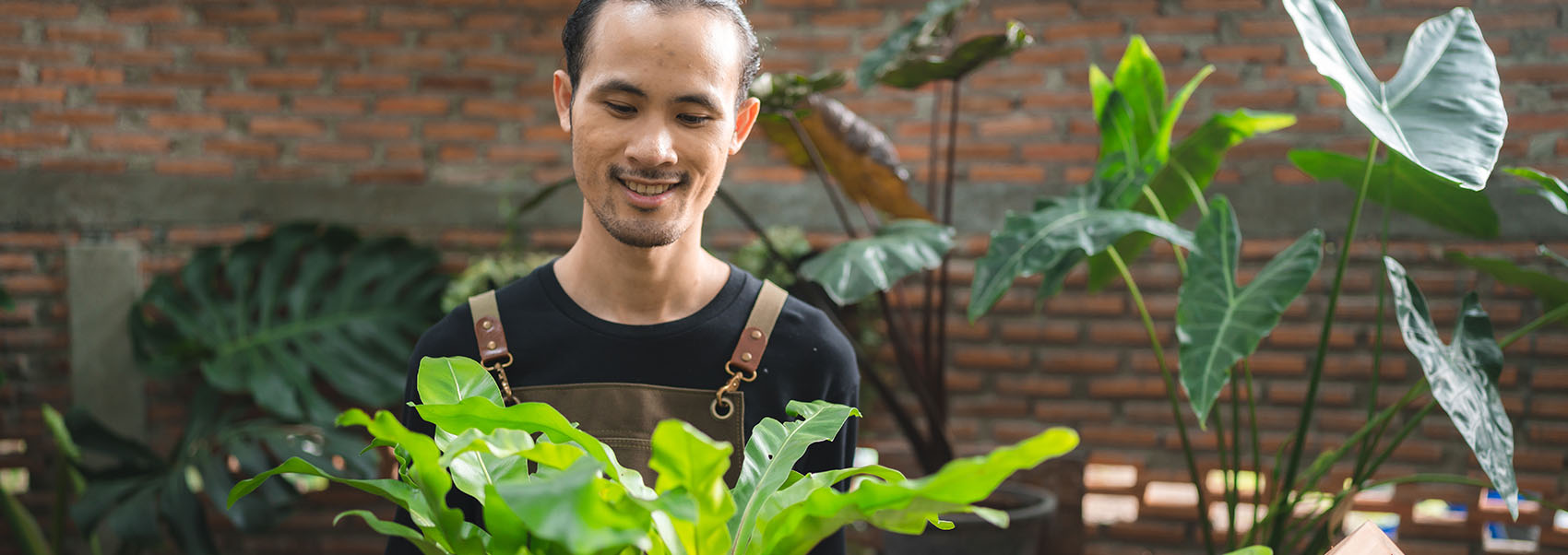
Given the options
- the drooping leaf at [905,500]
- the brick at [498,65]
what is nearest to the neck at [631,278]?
the drooping leaf at [905,500]

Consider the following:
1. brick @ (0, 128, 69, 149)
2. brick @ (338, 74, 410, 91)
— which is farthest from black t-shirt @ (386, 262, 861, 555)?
brick @ (0, 128, 69, 149)

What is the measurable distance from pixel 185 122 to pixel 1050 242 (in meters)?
2.99

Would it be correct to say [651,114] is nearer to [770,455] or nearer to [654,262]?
[654,262]

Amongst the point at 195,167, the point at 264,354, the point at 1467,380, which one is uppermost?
the point at 1467,380

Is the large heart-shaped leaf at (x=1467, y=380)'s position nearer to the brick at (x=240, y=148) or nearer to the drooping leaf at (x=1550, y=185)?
the drooping leaf at (x=1550, y=185)

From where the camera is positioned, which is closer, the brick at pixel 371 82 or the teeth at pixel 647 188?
the teeth at pixel 647 188

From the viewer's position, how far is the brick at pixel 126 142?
3.36 meters

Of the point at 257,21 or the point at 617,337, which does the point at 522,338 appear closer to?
the point at 617,337

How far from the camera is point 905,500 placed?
→ 538 millimetres

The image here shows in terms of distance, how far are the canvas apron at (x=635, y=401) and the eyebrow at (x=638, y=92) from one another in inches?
10.6

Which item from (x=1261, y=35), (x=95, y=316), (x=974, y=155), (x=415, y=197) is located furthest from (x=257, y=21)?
(x=1261, y=35)

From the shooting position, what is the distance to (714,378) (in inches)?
42.8

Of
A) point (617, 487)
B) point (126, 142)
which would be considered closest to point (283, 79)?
point (126, 142)

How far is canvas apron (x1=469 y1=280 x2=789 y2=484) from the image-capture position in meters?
1.05
